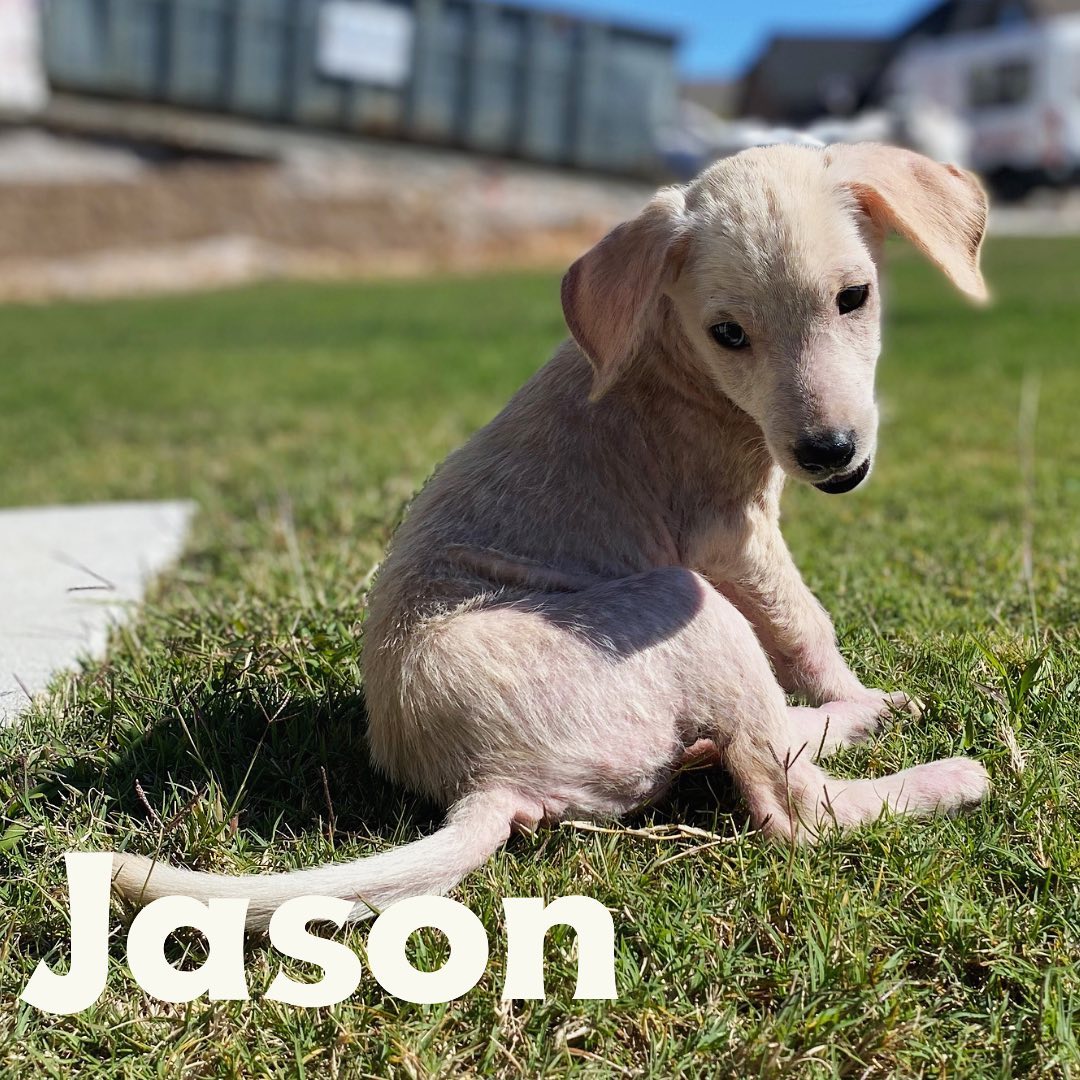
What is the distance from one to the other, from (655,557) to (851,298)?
64 cm

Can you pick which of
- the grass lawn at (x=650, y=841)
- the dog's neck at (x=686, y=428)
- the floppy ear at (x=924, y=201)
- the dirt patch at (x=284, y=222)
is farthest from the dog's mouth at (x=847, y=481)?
the dirt patch at (x=284, y=222)

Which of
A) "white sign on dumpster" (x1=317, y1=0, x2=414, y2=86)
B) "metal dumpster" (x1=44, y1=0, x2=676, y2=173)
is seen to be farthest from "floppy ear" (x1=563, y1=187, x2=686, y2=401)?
"white sign on dumpster" (x1=317, y1=0, x2=414, y2=86)

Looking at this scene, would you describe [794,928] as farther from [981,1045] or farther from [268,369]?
[268,369]

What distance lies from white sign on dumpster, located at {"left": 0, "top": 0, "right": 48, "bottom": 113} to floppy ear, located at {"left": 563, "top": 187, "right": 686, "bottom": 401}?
21.7 meters

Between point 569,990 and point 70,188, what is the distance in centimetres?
2200

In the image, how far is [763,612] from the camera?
2.58 m

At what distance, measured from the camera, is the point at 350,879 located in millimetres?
1977

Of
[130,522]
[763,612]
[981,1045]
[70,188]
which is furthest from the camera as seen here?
[70,188]

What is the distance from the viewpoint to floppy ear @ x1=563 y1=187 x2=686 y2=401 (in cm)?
232

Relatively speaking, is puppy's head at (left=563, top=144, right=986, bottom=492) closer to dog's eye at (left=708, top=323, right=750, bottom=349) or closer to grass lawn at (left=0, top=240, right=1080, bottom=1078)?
dog's eye at (left=708, top=323, right=750, bottom=349)

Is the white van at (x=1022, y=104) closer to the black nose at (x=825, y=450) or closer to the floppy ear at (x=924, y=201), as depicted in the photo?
the floppy ear at (x=924, y=201)

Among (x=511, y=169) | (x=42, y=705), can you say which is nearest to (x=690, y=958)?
(x=42, y=705)

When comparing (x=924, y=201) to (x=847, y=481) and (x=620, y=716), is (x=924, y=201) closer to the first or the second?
(x=847, y=481)

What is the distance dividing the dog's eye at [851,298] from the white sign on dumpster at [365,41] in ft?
75.2
